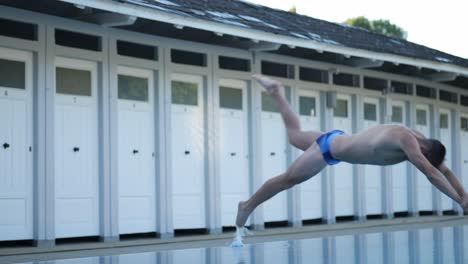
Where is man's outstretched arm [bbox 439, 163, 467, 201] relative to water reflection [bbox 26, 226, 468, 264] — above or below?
above

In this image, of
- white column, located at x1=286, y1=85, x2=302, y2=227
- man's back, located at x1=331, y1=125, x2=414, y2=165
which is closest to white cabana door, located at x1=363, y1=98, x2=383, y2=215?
white column, located at x1=286, y1=85, x2=302, y2=227

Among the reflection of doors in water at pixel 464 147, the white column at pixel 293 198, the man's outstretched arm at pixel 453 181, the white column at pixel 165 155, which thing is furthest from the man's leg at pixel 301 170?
the reflection of doors in water at pixel 464 147

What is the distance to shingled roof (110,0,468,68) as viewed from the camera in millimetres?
12590

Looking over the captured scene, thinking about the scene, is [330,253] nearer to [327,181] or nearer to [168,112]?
[168,112]

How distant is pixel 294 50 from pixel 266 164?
6.65 feet

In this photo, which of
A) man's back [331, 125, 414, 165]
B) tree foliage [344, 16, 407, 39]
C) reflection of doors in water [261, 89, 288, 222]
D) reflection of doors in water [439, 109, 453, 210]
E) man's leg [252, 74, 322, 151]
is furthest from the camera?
tree foliage [344, 16, 407, 39]

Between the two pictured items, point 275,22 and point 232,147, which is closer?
point 232,147

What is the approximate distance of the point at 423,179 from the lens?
63.7ft

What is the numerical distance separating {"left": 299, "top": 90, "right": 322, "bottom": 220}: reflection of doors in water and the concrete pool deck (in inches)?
16.2

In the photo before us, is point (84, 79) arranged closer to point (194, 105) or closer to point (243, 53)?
point (194, 105)

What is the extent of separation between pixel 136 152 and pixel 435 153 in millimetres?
6238

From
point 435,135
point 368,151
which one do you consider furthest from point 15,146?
point 435,135

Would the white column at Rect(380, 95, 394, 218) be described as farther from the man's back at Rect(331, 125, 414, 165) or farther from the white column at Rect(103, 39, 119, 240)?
the man's back at Rect(331, 125, 414, 165)

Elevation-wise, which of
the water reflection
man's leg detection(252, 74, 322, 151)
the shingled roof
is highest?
the shingled roof
